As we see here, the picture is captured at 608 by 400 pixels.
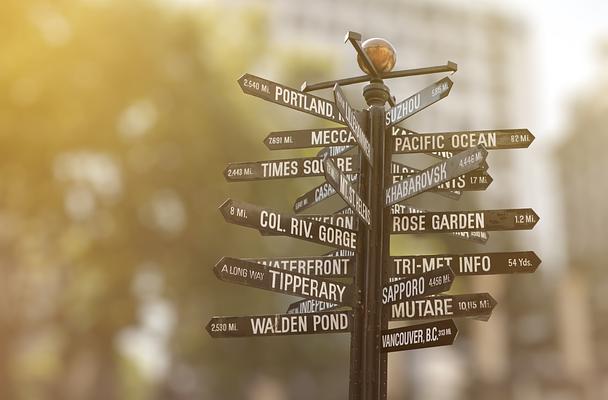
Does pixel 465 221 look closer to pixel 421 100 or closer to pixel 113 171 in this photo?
pixel 421 100

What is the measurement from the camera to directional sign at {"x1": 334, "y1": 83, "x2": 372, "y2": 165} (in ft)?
14.8

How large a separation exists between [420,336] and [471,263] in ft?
2.02

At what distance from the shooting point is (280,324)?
4.77 m

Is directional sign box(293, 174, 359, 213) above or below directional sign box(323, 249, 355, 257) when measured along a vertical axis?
above

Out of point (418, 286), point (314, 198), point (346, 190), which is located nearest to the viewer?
point (346, 190)

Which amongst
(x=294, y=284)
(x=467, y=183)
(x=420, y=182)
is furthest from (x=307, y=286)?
(x=467, y=183)

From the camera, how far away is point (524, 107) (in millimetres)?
78875

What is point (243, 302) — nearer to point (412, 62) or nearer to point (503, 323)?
point (503, 323)

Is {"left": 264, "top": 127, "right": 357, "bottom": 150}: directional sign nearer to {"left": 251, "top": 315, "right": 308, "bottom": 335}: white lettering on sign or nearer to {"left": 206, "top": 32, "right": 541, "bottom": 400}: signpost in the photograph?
{"left": 206, "top": 32, "right": 541, "bottom": 400}: signpost

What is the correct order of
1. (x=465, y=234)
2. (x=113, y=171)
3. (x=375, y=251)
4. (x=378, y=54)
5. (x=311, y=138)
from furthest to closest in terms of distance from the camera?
(x=113, y=171) < (x=311, y=138) < (x=378, y=54) < (x=465, y=234) < (x=375, y=251)

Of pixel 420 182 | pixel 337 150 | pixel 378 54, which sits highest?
pixel 378 54

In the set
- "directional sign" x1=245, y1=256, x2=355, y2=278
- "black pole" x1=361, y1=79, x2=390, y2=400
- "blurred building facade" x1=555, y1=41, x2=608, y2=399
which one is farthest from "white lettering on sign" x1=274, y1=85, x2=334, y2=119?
"blurred building facade" x1=555, y1=41, x2=608, y2=399

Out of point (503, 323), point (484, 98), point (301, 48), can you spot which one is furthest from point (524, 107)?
point (301, 48)

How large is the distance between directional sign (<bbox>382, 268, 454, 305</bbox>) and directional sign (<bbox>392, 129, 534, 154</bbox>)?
90 cm
